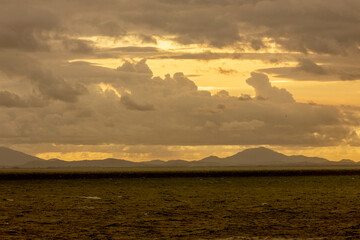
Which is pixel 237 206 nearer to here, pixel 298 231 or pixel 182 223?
pixel 182 223

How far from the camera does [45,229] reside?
2920 centimetres

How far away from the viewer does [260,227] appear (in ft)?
98.7

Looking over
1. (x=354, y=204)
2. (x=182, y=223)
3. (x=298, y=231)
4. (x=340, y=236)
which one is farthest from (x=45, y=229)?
(x=354, y=204)

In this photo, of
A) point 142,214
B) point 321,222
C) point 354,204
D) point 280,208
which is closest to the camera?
point 321,222

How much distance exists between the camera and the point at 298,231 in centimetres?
2841

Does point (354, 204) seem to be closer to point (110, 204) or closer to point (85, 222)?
point (110, 204)

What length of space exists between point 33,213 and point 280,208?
1765 cm

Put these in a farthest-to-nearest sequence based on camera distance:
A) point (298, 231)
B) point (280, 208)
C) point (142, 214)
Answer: point (280, 208)
point (142, 214)
point (298, 231)

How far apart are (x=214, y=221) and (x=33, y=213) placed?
12.8 meters

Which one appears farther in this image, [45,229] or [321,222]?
[321,222]

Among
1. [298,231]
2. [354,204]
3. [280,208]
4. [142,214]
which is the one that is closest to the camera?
[298,231]

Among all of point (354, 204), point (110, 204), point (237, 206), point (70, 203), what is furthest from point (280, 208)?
point (70, 203)

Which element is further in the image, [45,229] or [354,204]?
[354,204]

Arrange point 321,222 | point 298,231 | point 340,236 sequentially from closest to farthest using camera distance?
point 340,236 < point 298,231 < point 321,222
